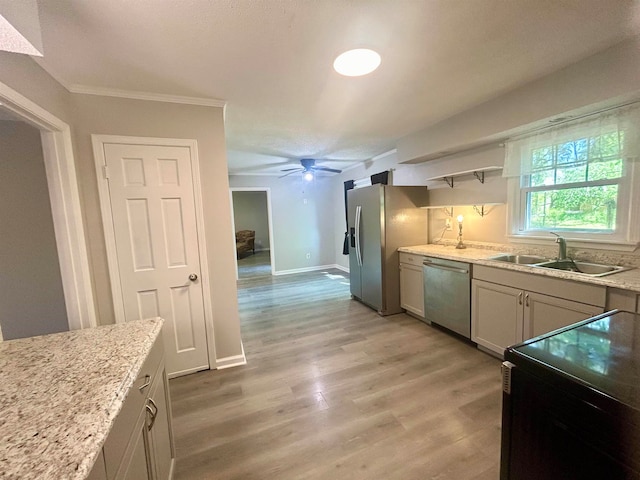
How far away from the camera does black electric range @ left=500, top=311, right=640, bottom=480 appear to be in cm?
71

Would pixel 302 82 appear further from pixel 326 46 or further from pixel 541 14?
pixel 541 14

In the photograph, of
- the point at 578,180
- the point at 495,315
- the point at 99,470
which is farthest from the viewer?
the point at 495,315

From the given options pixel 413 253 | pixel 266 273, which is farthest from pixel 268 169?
pixel 413 253

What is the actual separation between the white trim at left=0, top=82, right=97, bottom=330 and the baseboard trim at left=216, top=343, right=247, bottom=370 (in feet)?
3.48

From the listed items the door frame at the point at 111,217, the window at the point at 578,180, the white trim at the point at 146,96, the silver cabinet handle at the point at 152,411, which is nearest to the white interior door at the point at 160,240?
the door frame at the point at 111,217

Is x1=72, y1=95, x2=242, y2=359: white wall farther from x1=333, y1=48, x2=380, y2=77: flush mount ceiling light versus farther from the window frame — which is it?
the window frame

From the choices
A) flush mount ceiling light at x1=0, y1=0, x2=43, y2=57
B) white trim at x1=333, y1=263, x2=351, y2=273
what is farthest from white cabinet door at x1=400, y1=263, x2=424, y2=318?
flush mount ceiling light at x1=0, y1=0, x2=43, y2=57

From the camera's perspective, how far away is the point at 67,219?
1.82 metres

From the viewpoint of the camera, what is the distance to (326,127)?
3131 mm

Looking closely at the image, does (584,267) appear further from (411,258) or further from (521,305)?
(411,258)

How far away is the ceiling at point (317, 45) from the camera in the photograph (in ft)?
4.38

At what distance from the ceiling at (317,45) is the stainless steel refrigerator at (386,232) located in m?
1.27

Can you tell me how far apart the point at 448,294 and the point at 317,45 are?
2582mm

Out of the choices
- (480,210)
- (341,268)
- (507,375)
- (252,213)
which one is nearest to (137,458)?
(507,375)
